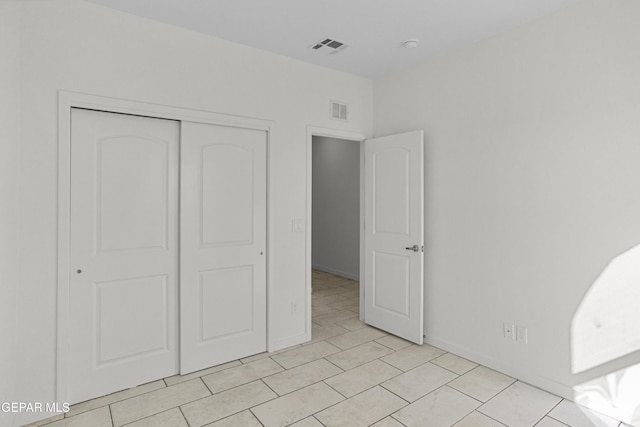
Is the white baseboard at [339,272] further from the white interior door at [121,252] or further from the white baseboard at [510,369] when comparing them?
the white interior door at [121,252]

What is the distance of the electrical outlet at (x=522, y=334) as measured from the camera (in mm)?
2768

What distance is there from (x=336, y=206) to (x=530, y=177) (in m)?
4.29

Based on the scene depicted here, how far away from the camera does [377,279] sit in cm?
390

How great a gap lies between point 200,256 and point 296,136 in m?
1.45

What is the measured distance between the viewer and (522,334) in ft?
9.15

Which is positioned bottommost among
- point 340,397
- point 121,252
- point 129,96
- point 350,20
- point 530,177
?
point 340,397

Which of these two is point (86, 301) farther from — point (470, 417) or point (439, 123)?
point (439, 123)

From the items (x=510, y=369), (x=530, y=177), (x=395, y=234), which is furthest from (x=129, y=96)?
(x=510, y=369)

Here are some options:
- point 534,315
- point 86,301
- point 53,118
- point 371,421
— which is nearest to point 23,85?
point 53,118

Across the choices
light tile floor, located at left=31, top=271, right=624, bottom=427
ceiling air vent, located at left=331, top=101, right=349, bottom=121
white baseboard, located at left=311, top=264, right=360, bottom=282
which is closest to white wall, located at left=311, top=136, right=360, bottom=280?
white baseboard, located at left=311, top=264, right=360, bottom=282

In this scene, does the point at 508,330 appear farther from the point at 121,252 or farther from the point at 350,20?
the point at 121,252

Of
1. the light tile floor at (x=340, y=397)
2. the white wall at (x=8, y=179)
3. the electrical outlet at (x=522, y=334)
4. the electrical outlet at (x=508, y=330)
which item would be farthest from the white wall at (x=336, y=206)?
the white wall at (x=8, y=179)

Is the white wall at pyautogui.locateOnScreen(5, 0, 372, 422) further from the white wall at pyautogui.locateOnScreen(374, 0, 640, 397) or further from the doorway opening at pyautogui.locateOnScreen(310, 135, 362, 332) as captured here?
the doorway opening at pyautogui.locateOnScreen(310, 135, 362, 332)

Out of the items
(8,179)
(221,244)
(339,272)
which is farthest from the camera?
(339,272)
